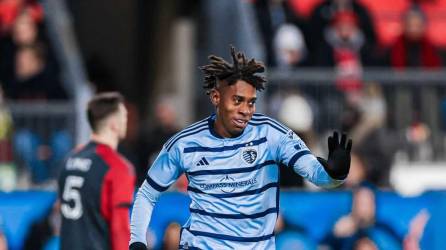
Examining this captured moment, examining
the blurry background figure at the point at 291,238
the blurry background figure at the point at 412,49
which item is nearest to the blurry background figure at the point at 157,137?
the blurry background figure at the point at 291,238

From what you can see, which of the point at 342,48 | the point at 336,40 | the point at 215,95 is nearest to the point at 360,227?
the point at 342,48

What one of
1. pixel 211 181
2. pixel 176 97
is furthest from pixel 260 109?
pixel 211 181

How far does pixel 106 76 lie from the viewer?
45.0 feet

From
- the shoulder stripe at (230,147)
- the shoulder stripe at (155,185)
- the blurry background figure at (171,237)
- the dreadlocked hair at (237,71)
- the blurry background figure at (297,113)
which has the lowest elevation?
the blurry background figure at (171,237)

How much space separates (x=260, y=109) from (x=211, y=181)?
5.68 metres

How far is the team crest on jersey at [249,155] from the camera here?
654 centimetres

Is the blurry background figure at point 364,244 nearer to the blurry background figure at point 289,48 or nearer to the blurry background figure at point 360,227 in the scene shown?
the blurry background figure at point 360,227

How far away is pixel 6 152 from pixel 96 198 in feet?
14.1

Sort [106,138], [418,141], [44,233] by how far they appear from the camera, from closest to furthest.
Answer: [106,138] < [44,233] < [418,141]

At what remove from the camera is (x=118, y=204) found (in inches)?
303

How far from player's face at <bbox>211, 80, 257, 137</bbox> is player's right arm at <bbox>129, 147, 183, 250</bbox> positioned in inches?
13.4

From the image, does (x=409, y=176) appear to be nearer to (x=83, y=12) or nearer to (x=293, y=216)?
(x=293, y=216)

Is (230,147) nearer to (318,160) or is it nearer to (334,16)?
(318,160)

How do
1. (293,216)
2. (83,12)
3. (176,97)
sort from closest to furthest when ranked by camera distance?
(293,216)
(176,97)
(83,12)
